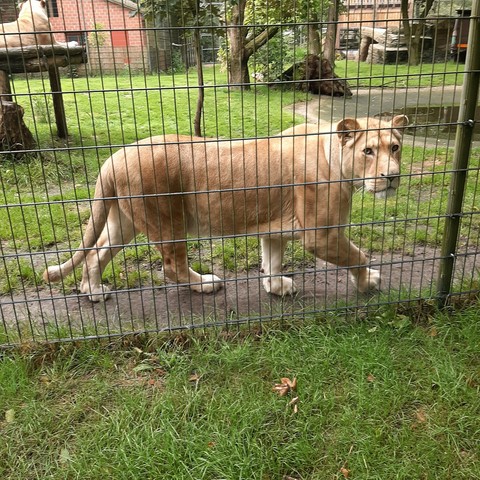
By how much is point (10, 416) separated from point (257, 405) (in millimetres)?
1440

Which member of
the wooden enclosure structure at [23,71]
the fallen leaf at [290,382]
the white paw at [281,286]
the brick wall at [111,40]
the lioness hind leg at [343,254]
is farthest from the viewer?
the wooden enclosure structure at [23,71]

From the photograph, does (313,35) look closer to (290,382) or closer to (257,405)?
(290,382)

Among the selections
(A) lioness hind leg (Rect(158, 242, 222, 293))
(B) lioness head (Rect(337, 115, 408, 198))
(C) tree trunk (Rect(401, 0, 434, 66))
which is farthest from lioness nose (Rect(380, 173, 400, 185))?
(A) lioness hind leg (Rect(158, 242, 222, 293))

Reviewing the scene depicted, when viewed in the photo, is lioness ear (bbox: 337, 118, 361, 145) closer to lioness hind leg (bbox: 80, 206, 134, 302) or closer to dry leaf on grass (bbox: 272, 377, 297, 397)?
dry leaf on grass (bbox: 272, 377, 297, 397)

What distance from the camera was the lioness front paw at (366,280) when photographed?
4.34 meters

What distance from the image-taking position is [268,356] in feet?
11.8

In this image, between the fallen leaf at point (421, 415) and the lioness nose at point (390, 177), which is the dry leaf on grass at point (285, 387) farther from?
the lioness nose at point (390, 177)

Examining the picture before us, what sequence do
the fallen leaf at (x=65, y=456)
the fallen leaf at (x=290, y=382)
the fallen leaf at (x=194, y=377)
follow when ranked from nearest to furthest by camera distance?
the fallen leaf at (x=65, y=456)
the fallen leaf at (x=290, y=382)
the fallen leaf at (x=194, y=377)

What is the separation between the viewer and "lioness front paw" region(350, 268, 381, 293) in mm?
4336

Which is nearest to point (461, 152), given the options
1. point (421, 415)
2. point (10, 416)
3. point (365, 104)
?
point (421, 415)

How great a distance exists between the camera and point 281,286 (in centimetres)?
441

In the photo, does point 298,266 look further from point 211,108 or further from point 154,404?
point 211,108

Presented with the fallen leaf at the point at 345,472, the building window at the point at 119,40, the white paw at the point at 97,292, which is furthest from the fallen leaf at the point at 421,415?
the building window at the point at 119,40

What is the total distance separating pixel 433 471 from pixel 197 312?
2101mm
